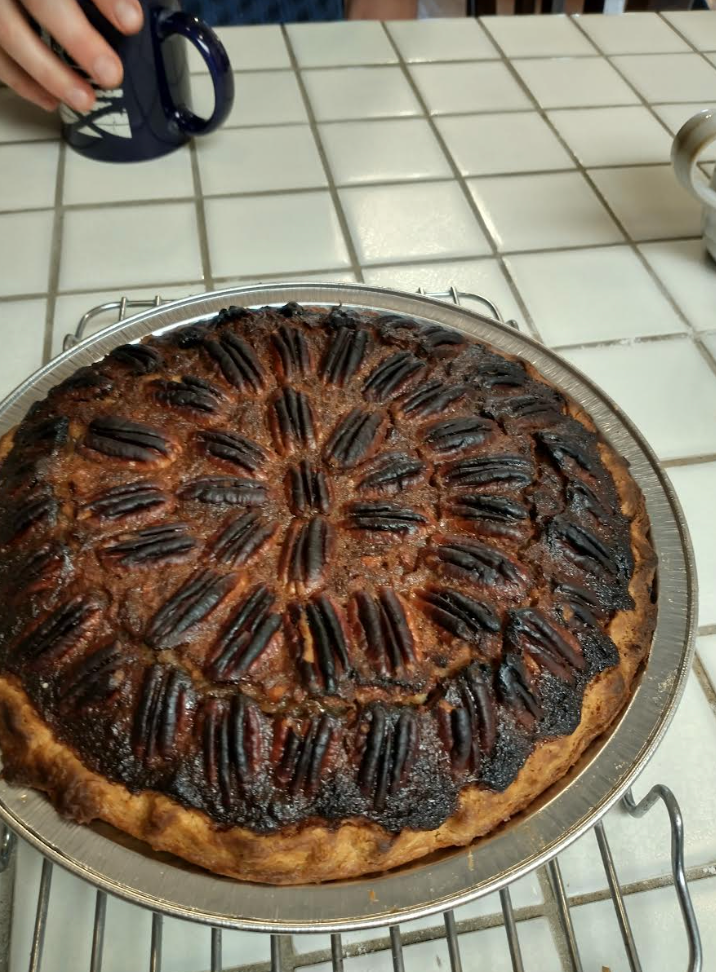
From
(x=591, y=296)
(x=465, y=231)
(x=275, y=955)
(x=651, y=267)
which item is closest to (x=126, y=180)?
(x=465, y=231)

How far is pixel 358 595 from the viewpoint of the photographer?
0.71 meters

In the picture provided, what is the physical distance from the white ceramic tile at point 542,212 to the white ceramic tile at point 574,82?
323mm

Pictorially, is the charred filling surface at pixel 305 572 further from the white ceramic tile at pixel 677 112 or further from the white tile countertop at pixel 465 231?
the white ceramic tile at pixel 677 112

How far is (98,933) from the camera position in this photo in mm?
696

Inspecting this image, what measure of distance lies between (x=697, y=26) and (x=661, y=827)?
2119 mm

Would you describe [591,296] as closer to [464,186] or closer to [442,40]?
[464,186]

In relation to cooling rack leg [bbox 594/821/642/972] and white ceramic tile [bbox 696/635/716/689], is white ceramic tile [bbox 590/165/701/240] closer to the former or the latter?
white ceramic tile [bbox 696/635/716/689]

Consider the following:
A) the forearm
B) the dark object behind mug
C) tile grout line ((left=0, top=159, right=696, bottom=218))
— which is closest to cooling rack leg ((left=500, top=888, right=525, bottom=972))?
tile grout line ((left=0, top=159, right=696, bottom=218))

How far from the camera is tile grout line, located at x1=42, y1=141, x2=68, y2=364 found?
4.01 feet

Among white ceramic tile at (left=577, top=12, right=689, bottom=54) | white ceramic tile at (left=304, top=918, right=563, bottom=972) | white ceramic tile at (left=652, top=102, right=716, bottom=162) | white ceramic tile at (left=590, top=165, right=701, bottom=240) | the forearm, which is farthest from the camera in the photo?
the forearm

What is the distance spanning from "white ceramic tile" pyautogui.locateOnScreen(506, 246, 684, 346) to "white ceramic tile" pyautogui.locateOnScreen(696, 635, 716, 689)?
0.55 m

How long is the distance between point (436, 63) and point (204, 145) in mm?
672

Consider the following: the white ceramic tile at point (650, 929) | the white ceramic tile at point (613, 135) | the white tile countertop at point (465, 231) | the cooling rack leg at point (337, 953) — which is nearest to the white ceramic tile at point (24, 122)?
the white tile countertop at point (465, 231)

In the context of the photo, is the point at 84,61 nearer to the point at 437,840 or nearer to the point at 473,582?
the point at 473,582
